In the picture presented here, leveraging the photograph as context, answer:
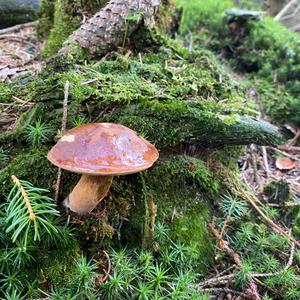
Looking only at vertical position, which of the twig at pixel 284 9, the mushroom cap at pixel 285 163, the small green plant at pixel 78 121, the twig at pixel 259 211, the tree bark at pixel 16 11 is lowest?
the mushroom cap at pixel 285 163

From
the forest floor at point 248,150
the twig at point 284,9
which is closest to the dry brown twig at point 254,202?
the forest floor at point 248,150

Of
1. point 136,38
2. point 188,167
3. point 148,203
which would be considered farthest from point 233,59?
point 148,203

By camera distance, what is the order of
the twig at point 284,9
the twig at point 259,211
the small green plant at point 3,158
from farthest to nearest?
the twig at point 284,9, the twig at point 259,211, the small green plant at point 3,158

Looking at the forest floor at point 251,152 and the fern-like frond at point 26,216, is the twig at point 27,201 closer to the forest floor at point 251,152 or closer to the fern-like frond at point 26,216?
the fern-like frond at point 26,216

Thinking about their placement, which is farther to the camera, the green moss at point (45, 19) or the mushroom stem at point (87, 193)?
the green moss at point (45, 19)

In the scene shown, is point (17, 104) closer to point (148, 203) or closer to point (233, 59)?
point (148, 203)

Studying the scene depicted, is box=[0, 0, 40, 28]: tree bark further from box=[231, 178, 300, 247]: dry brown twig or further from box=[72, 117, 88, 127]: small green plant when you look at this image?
box=[231, 178, 300, 247]: dry brown twig

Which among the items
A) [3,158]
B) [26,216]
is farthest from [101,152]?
[3,158]
